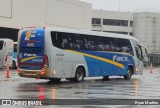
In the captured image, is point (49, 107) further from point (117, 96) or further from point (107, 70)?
point (107, 70)

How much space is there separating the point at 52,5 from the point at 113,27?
43.8m

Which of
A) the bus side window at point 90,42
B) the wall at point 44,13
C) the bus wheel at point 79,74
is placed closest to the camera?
the bus wheel at point 79,74

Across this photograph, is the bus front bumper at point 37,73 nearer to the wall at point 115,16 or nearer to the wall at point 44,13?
the wall at point 44,13

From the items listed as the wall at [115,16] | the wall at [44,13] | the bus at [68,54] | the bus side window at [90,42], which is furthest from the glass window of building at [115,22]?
the bus side window at [90,42]

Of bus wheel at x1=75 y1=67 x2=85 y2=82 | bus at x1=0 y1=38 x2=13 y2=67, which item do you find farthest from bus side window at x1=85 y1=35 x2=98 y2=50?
bus at x1=0 y1=38 x2=13 y2=67

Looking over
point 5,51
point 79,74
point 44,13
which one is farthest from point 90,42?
point 44,13

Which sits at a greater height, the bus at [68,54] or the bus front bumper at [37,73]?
the bus at [68,54]

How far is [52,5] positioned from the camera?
57.4 meters

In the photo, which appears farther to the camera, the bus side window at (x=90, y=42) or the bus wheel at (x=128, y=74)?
the bus wheel at (x=128, y=74)

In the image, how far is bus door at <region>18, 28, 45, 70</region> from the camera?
872 inches

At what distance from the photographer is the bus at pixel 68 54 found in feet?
72.6

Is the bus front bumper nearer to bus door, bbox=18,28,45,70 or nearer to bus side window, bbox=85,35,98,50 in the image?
bus door, bbox=18,28,45,70

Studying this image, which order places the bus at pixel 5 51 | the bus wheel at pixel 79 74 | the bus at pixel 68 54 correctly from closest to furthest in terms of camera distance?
the bus at pixel 68 54 < the bus wheel at pixel 79 74 < the bus at pixel 5 51

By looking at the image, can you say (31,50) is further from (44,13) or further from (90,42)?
(44,13)
